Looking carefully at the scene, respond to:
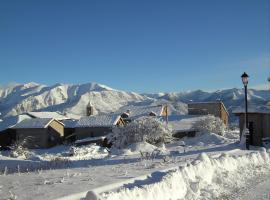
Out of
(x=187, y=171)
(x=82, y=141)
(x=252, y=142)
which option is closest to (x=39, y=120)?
(x=82, y=141)

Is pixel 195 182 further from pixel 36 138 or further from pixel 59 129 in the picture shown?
pixel 59 129

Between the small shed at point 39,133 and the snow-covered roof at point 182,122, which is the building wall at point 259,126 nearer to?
Answer: the snow-covered roof at point 182,122

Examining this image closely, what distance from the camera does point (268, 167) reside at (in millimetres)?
20562

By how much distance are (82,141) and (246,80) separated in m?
41.4

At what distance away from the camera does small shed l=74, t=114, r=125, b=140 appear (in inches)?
2854

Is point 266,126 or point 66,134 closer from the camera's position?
point 266,126

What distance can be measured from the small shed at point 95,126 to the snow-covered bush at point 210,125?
13.7 metres

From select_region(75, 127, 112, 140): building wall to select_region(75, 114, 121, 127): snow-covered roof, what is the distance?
2.08 feet

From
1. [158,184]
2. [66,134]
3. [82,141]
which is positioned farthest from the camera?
[66,134]

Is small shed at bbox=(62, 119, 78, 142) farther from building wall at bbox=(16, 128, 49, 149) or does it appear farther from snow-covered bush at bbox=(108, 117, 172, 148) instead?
snow-covered bush at bbox=(108, 117, 172, 148)

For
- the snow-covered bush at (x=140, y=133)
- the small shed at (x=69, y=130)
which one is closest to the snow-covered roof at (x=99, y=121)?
the small shed at (x=69, y=130)

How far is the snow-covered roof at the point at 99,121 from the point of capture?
2862 inches

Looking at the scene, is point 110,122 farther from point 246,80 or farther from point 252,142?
point 246,80

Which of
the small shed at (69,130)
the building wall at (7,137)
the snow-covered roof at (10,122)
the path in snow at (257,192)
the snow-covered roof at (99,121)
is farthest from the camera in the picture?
the small shed at (69,130)
